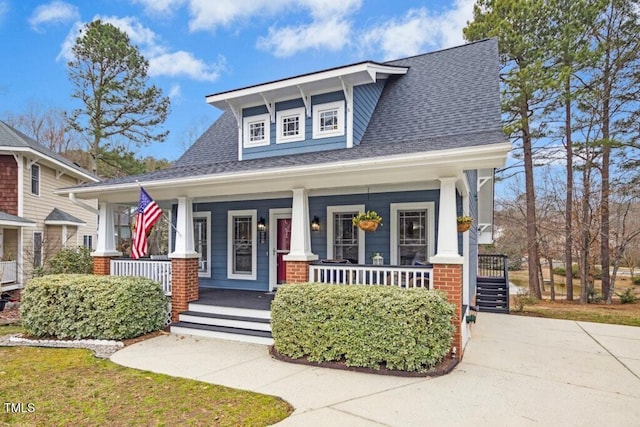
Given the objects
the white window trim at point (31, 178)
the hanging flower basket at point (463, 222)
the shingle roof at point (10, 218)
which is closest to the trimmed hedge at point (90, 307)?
the hanging flower basket at point (463, 222)

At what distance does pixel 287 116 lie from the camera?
895 centimetres

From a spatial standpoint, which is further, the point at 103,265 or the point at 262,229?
the point at 262,229

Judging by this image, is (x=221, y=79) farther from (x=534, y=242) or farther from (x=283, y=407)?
(x=283, y=407)

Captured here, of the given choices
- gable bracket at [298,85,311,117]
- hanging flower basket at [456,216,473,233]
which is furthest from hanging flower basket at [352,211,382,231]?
gable bracket at [298,85,311,117]

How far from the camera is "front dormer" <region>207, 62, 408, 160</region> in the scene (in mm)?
8172

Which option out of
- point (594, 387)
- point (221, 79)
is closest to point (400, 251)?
point (594, 387)

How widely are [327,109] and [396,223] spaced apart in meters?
2.98

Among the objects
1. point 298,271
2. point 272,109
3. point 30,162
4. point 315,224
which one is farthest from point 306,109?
point 30,162

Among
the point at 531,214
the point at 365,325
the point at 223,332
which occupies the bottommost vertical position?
the point at 223,332

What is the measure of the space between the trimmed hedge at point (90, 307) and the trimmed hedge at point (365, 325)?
2.86 meters

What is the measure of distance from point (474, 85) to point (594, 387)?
6474 mm

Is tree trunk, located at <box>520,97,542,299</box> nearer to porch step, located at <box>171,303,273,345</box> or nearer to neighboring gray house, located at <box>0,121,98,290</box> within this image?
porch step, located at <box>171,303,273,345</box>

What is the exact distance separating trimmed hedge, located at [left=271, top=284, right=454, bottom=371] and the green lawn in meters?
1.33

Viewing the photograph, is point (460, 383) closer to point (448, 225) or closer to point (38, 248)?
point (448, 225)
